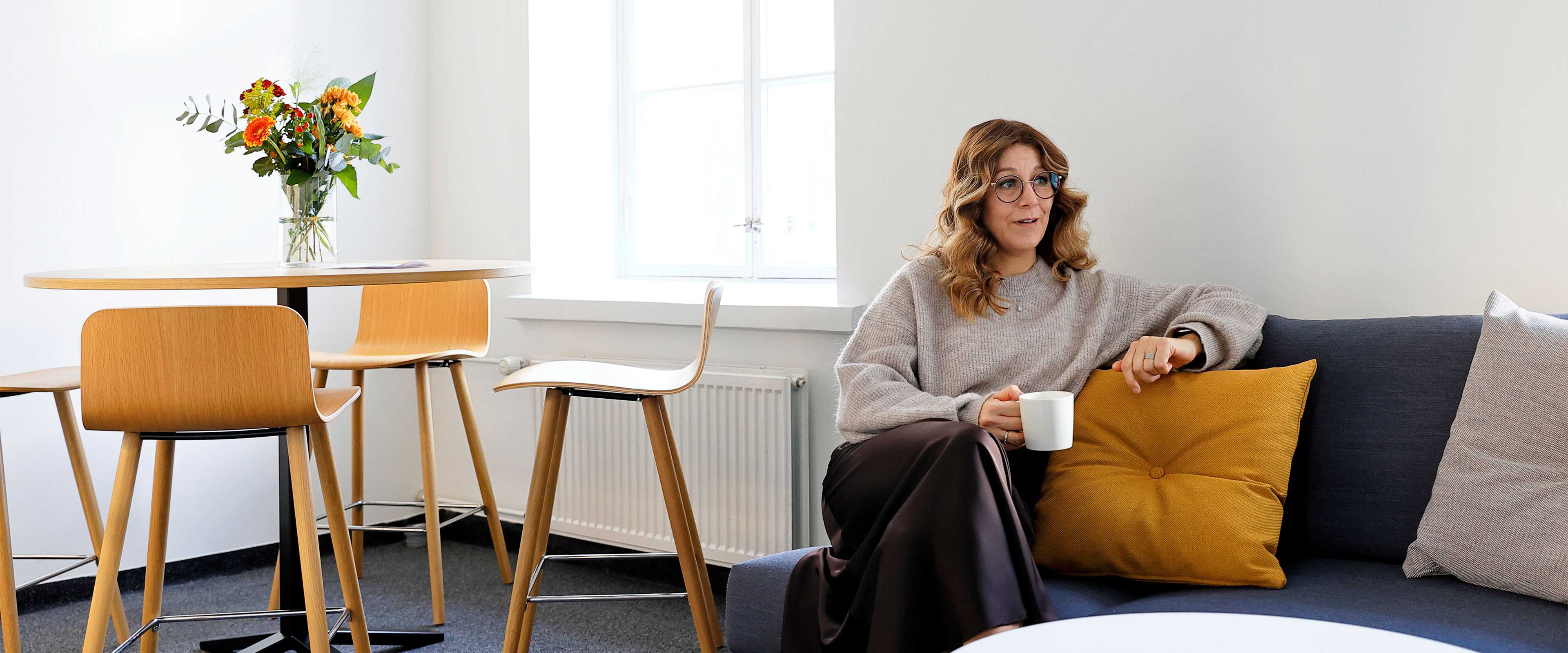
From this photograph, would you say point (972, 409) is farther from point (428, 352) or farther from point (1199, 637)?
point (428, 352)

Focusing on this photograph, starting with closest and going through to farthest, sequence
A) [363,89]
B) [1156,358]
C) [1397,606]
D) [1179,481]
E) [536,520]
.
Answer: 1. [1397,606]
2. [1179,481]
3. [1156,358]
4. [536,520]
5. [363,89]

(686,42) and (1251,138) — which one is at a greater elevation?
(686,42)

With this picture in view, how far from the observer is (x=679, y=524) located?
2271 mm

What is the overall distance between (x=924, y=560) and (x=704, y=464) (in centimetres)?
140

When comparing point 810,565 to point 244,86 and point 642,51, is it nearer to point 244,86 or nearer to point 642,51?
point 642,51

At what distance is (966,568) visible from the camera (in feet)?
4.90

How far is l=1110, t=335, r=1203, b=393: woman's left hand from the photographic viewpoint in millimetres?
1857

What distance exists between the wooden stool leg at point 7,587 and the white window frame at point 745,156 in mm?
1778

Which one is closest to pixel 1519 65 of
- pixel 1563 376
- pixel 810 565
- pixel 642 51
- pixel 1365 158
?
pixel 1365 158

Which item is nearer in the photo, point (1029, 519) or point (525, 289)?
point (1029, 519)

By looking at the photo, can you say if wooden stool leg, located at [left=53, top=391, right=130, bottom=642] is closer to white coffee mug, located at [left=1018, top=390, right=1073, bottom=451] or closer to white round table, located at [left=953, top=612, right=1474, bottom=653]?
white coffee mug, located at [left=1018, top=390, right=1073, bottom=451]

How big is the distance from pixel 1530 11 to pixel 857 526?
1.51 m

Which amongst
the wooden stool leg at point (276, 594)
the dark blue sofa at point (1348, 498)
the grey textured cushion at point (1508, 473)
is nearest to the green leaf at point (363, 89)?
the wooden stool leg at point (276, 594)

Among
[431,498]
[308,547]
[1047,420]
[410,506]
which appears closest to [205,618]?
[308,547]
